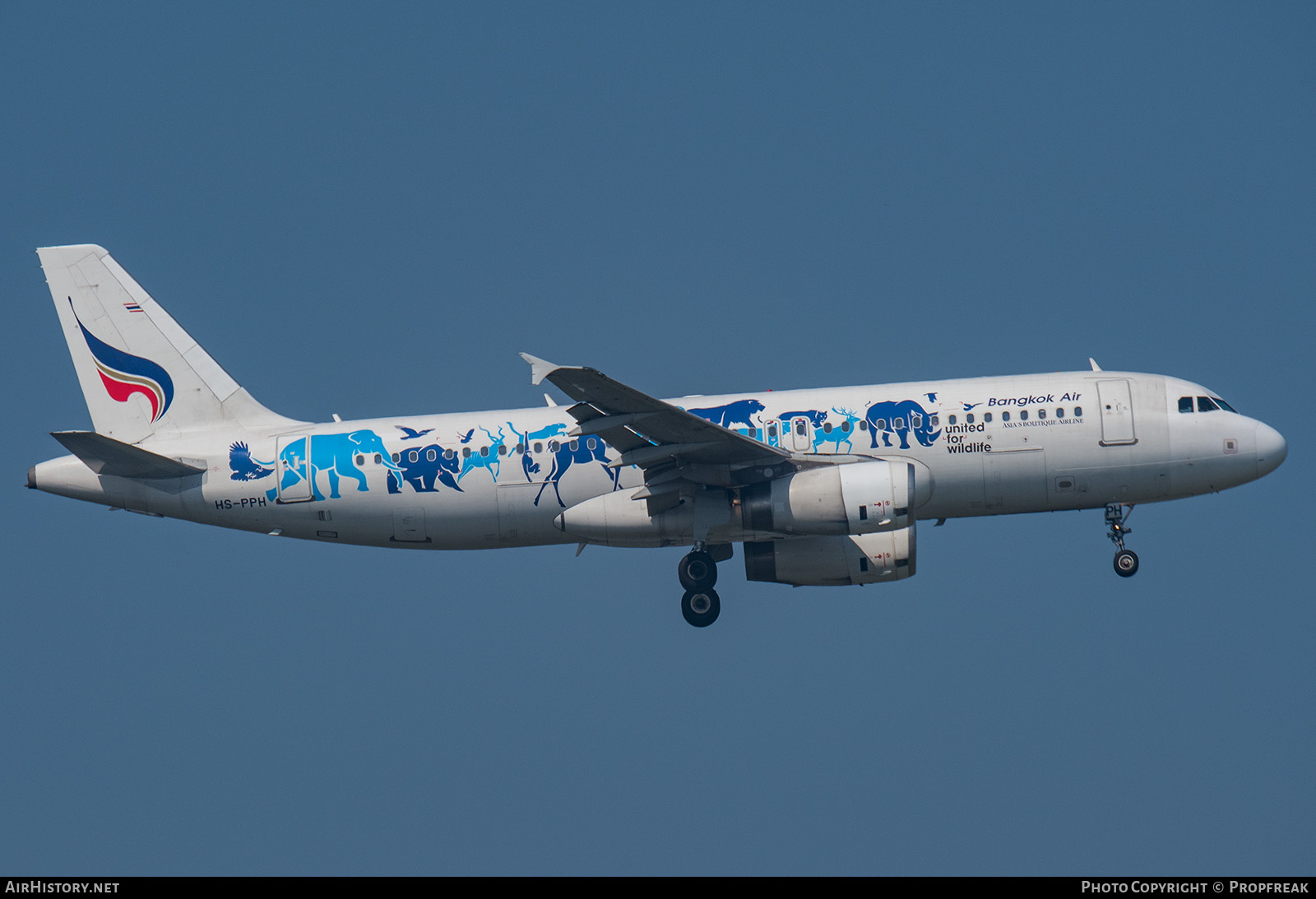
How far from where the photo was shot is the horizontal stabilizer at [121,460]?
36.3 metres

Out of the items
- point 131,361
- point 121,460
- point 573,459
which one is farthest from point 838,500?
point 131,361

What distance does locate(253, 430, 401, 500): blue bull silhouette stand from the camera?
1492 inches

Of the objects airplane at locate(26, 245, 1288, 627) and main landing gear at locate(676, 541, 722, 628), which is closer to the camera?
airplane at locate(26, 245, 1288, 627)

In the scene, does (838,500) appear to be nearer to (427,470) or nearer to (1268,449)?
(427,470)

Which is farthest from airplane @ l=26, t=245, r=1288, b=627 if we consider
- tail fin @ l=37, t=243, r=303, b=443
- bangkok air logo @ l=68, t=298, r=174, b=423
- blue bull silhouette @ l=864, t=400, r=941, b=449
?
bangkok air logo @ l=68, t=298, r=174, b=423

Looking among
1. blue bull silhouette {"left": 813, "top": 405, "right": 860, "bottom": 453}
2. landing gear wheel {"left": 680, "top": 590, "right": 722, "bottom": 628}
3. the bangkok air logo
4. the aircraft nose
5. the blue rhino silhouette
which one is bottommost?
landing gear wheel {"left": 680, "top": 590, "right": 722, "bottom": 628}

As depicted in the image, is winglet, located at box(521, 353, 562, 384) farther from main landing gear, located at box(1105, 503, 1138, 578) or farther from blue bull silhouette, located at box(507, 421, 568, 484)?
main landing gear, located at box(1105, 503, 1138, 578)

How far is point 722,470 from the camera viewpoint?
36.0m

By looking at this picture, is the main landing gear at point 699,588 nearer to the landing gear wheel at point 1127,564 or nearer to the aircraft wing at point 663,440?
the aircraft wing at point 663,440

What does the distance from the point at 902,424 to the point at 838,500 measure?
3152 mm

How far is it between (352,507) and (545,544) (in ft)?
16.1

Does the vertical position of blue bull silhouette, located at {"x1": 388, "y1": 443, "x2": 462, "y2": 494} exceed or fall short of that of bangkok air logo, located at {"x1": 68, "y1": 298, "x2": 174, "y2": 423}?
it falls short

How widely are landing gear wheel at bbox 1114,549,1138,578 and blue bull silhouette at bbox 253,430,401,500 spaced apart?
1827cm

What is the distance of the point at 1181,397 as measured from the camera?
37.5 metres
